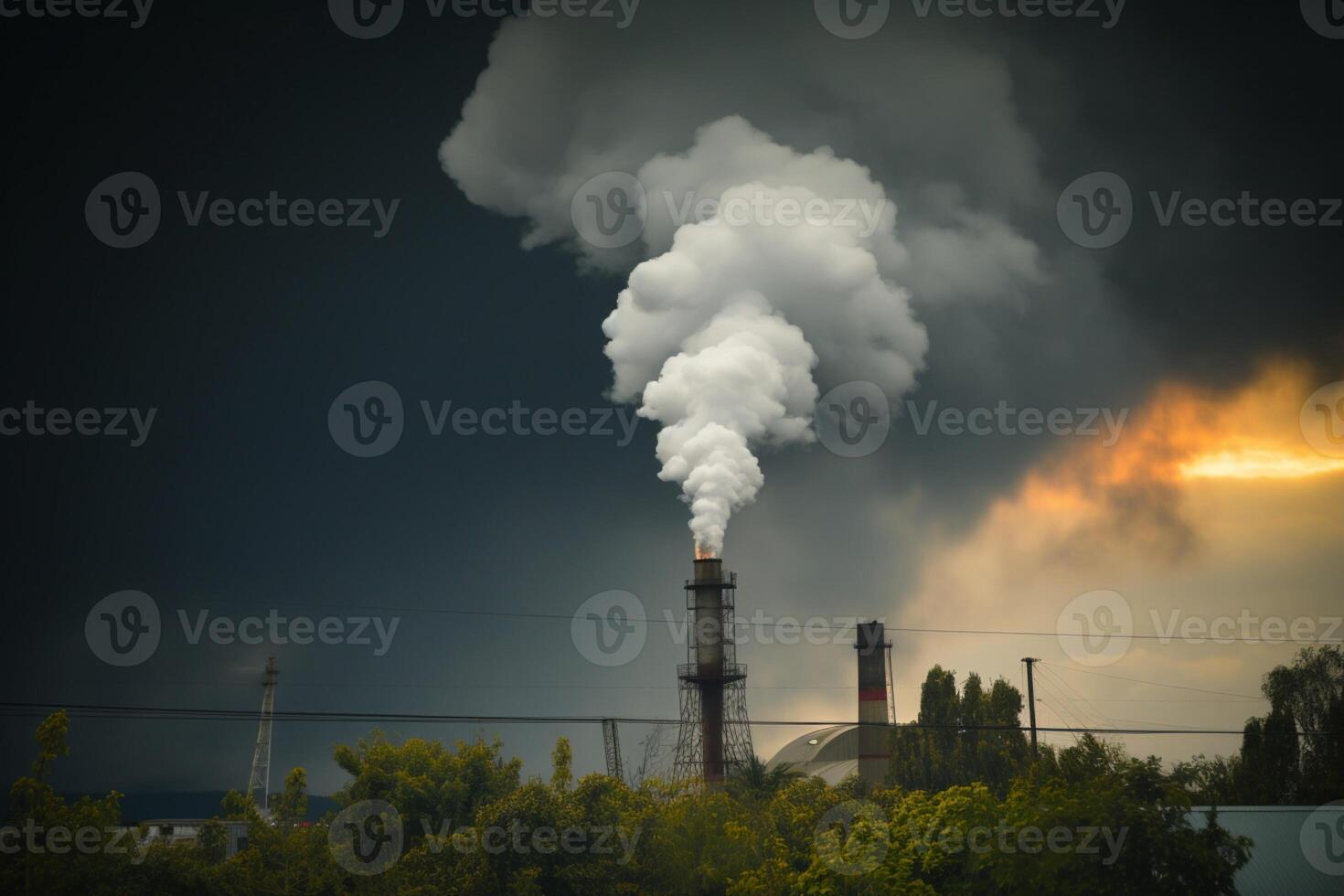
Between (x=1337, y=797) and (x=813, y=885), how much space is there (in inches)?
1519

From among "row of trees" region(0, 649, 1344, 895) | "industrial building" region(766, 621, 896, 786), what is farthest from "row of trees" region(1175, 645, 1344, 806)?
"industrial building" region(766, 621, 896, 786)

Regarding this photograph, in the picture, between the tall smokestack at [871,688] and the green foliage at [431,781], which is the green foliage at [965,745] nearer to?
the tall smokestack at [871,688]

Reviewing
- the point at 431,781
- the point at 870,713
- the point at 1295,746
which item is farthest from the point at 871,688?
the point at 431,781

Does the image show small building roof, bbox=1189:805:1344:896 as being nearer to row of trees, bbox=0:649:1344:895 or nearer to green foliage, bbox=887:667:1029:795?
row of trees, bbox=0:649:1344:895

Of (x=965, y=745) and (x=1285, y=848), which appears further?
(x=965, y=745)

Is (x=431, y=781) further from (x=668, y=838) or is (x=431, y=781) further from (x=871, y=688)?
(x=871, y=688)

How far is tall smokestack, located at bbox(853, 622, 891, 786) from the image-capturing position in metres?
72.9

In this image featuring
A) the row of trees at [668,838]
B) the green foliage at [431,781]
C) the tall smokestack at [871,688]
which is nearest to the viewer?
the row of trees at [668,838]

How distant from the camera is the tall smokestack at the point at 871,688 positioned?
72.9m

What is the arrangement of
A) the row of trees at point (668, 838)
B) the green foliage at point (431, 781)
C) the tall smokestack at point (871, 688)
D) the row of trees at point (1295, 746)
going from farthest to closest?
the tall smokestack at point (871, 688) → the row of trees at point (1295, 746) → the green foliage at point (431, 781) → the row of trees at point (668, 838)

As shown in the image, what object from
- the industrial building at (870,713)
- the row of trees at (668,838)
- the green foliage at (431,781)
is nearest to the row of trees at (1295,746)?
the row of trees at (668,838)

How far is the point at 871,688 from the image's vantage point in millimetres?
75062

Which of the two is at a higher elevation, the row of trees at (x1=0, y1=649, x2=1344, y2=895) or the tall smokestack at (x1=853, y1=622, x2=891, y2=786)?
the tall smokestack at (x1=853, y1=622, x2=891, y2=786)

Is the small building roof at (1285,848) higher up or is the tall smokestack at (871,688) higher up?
the tall smokestack at (871,688)
